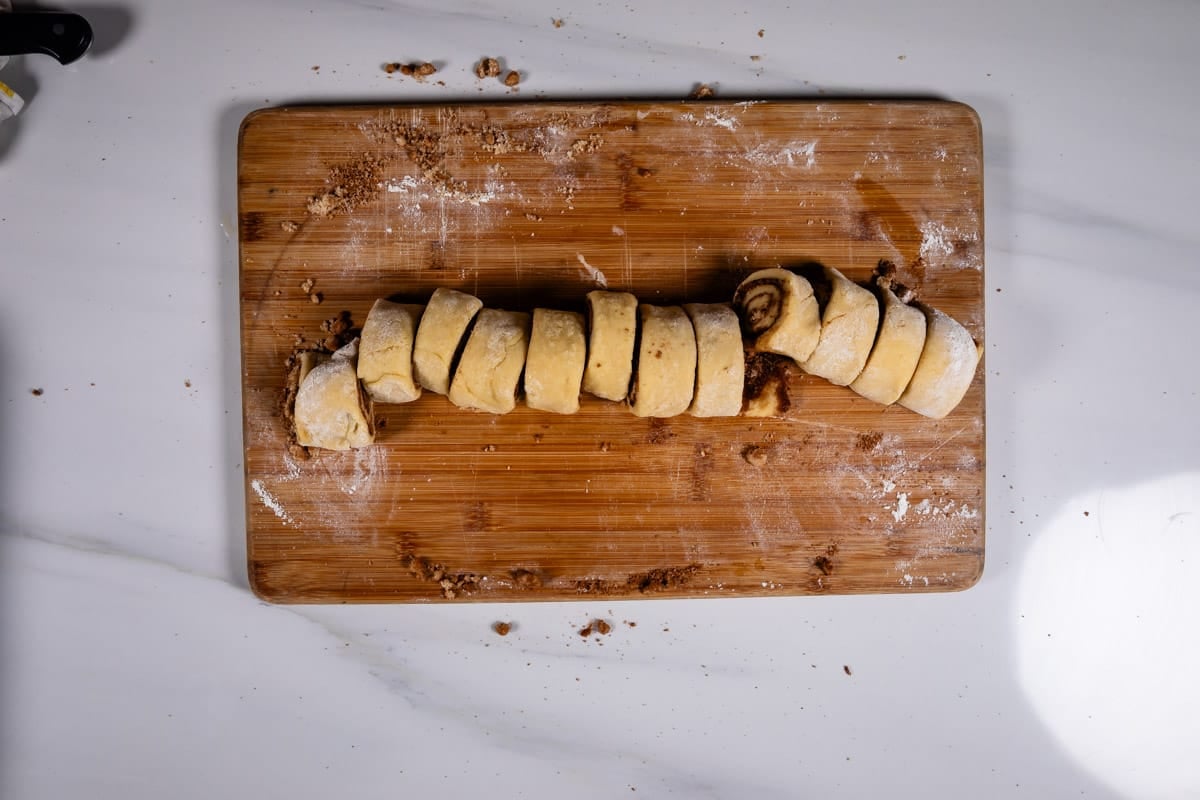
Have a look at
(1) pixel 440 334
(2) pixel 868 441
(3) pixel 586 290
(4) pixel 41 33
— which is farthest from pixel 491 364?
(4) pixel 41 33

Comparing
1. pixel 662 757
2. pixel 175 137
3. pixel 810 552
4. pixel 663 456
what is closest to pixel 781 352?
pixel 663 456

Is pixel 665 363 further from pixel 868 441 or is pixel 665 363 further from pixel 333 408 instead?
pixel 333 408

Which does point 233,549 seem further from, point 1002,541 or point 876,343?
point 1002,541

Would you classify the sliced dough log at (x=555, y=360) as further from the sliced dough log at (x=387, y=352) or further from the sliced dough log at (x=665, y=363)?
the sliced dough log at (x=387, y=352)

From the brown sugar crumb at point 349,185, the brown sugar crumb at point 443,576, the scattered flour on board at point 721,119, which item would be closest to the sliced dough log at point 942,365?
the scattered flour on board at point 721,119

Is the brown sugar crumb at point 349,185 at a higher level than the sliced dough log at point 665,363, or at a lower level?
higher

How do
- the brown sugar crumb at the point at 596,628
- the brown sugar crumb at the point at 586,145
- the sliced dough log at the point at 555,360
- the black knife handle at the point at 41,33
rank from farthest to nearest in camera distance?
the brown sugar crumb at the point at 596,628, the brown sugar crumb at the point at 586,145, the black knife handle at the point at 41,33, the sliced dough log at the point at 555,360

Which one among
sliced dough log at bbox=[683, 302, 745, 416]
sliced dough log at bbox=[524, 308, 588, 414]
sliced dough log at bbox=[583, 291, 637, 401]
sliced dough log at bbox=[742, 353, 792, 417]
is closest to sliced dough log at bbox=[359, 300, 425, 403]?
sliced dough log at bbox=[524, 308, 588, 414]
